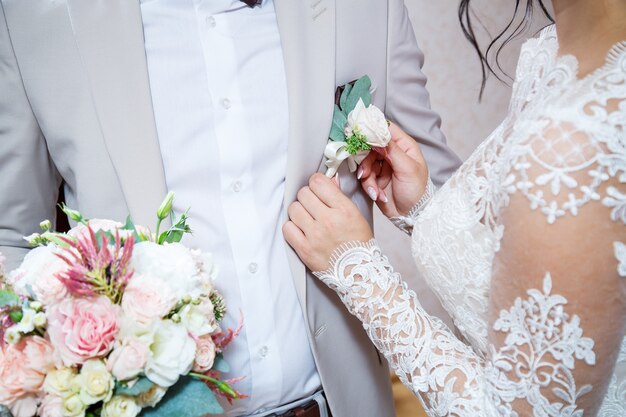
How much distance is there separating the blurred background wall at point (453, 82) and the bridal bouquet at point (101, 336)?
2110 millimetres

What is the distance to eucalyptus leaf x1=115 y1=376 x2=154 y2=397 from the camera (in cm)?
80

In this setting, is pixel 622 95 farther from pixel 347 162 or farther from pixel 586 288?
pixel 347 162

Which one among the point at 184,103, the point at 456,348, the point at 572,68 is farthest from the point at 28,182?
the point at 572,68

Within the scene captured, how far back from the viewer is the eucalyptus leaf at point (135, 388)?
80 centimetres

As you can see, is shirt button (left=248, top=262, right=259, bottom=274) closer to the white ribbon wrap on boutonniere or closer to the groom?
the groom

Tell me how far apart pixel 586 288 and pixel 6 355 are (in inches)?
32.1

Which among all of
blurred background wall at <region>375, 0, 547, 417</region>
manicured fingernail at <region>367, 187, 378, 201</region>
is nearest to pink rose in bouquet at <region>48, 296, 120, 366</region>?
manicured fingernail at <region>367, 187, 378, 201</region>

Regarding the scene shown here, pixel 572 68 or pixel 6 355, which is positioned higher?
pixel 572 68

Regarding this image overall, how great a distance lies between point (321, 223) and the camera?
1246mm

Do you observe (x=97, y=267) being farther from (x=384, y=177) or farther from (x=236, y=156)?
(x=384, y=177)

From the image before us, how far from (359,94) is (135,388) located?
2.72 feet

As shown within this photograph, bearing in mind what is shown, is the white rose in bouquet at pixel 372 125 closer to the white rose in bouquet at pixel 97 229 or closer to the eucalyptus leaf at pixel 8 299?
the white rose in bouquet at pixel 97 229

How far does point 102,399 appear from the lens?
2.59 feet

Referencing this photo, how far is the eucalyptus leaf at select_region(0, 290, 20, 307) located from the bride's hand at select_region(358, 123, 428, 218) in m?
0.82
